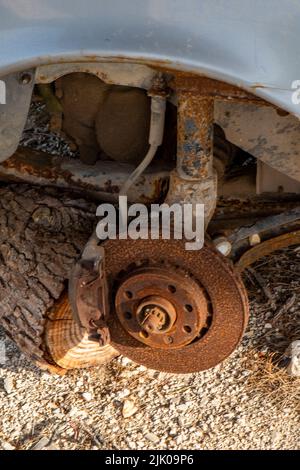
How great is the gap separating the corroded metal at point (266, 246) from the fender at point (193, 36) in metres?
0.92

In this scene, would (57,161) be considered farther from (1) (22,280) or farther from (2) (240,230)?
(2) (240,230)

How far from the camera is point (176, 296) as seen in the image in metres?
2.78

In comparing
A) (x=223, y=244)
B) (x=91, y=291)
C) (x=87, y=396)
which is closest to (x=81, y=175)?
(x=91, y=291)

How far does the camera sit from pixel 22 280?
3154 millimetres

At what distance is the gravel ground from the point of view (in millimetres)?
3021

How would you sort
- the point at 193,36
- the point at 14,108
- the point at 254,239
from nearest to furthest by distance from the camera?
the point at 193,36
the point at 14,108
the point at 254,239

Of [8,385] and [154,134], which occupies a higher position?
[154,134]

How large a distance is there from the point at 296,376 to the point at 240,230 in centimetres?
66

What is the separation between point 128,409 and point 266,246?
2.73ft

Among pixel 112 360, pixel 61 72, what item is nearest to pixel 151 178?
pixel 61 72

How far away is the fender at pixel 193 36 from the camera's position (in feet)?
7.17

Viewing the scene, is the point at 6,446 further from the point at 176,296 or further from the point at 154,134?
the point at 154,134

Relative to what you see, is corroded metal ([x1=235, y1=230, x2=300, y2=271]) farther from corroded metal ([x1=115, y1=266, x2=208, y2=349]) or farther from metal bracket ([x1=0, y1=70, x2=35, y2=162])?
metal bracket ([x1=0, y1=70, x2=35, y2=162])

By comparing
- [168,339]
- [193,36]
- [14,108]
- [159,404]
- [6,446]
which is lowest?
[6,446]
